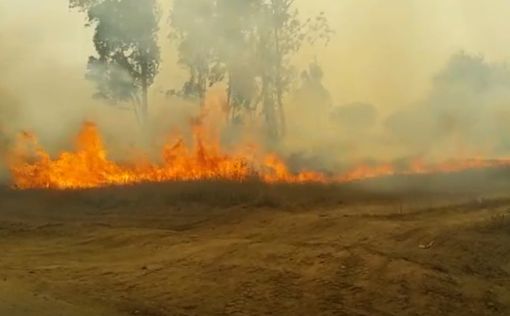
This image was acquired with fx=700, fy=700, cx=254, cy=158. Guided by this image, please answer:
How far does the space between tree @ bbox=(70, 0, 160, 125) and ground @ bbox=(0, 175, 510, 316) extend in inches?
365

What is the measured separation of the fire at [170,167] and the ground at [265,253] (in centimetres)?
250

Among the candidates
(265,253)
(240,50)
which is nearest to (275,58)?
(240,50)

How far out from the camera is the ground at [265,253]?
12.5 metres

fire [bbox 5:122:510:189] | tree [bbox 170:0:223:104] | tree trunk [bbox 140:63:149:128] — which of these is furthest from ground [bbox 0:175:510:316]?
tree [bbox 170:0:223:104]

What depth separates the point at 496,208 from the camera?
18156 mm

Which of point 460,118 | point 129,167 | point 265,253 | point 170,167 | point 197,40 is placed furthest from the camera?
point 197,40

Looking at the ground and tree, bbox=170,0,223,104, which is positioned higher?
tree, bbox=170,0,223,104

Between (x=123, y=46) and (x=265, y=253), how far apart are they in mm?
17555

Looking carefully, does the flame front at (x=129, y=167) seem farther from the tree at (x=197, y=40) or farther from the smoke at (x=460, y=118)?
the smoke at (x=460, y=118)

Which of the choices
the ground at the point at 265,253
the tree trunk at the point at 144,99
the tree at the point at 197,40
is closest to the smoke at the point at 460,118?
the ground at the point at 265,253

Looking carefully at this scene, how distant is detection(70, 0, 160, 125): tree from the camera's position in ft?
98.2

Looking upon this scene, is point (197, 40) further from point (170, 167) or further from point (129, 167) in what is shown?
point (129, 167)

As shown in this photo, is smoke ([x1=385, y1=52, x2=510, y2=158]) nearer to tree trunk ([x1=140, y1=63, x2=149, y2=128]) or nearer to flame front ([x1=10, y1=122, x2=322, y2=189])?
flame front ([x1=10, y1=122, x2=322, y2=189])

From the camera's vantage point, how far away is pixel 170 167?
2652 centimetres
